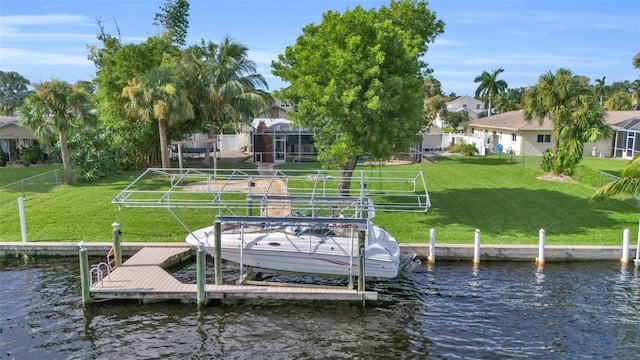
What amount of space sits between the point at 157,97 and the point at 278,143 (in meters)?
13.3

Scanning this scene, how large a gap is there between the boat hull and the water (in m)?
1.01

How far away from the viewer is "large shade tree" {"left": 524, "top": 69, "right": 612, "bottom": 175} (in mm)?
28641

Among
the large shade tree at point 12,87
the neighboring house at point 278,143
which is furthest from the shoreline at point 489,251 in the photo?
the large shade tree at point 12,87

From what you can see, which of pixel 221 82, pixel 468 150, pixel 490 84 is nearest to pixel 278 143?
pixel 221 82

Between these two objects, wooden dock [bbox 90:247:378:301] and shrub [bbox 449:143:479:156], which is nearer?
wooden dock [bbox 90:247:378:301]

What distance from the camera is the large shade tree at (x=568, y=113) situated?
28.6 metres

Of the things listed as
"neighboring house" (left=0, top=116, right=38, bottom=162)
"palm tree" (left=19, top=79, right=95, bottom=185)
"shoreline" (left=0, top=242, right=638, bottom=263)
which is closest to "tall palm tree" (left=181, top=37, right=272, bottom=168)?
"palm tree" (left=19, top=79, right=95, bottom=185)

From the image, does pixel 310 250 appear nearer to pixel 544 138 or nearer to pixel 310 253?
pixel 310 253

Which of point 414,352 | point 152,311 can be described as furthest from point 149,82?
point 414,352

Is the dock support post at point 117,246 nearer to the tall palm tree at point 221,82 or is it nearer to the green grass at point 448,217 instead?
the green grass at point 448,217

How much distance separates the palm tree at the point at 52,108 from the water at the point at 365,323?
39.6 feet

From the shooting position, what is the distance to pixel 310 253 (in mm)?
15234

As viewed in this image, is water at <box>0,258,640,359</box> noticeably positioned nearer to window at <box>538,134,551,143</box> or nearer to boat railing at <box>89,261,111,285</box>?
boat railing at <box>89,261,111,285</box>

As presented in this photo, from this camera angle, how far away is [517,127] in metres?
43.5
